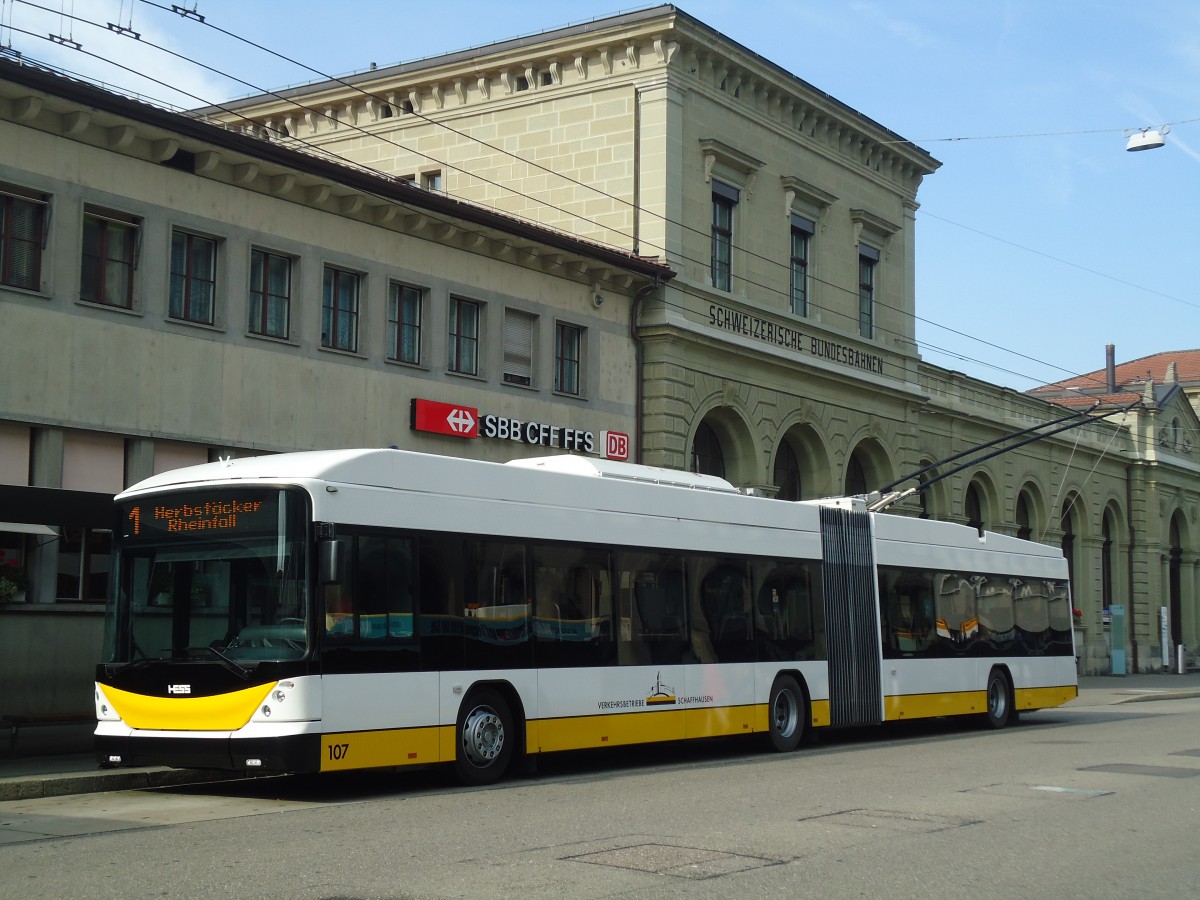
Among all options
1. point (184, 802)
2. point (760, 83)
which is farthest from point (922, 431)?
point (184, 802)

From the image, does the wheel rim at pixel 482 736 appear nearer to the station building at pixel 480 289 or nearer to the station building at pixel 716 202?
the station building at pixel 480 289

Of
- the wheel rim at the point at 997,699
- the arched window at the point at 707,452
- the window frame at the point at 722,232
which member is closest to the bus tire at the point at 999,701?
A: the wheel rim at the point at 997,699

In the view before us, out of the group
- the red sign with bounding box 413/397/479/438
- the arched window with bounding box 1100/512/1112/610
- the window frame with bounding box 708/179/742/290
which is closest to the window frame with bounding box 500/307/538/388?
the red sign with bounding box 413/397/479/438

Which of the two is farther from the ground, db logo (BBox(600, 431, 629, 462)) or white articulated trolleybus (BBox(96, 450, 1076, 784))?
db logo (BBox(600, 431, 629, 462))

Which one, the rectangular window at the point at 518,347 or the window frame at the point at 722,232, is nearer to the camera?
the rectangular window at the point at 518,347

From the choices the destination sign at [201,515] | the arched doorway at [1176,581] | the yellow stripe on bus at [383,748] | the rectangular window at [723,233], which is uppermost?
the rectangular window at [723,233]

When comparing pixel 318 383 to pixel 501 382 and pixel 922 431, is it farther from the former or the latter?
pixel 922 431

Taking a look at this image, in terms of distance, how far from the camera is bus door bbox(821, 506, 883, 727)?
2012cm

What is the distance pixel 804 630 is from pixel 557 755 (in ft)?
11.9

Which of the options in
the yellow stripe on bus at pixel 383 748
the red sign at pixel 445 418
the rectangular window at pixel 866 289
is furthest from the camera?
A: the rectangular window at pixel 866 289

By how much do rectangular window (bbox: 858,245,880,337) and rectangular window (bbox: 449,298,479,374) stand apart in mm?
14143

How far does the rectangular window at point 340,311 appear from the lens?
22.7 metres

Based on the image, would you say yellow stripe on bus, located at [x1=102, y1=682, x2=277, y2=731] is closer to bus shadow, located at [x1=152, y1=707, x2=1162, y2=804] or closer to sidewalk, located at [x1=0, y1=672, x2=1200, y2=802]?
sidewalk, located at [x1=0, y1=672, x2=1200, y2=802]

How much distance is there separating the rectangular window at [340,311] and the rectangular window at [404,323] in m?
0.72
